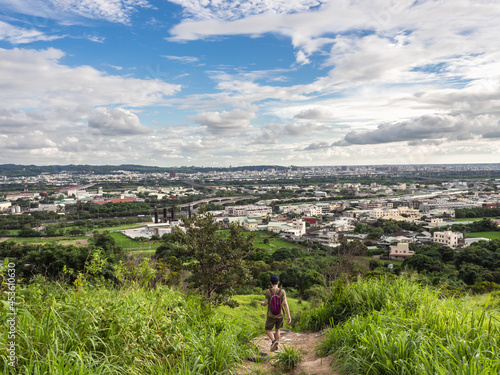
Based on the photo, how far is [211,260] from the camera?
7090mm

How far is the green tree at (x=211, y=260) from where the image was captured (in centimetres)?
718

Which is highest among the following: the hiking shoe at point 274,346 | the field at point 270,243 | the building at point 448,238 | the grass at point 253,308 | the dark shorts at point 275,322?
the dark shorts at point 275,322

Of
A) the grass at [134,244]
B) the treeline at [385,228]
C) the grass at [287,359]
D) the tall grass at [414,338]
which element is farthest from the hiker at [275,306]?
the treeline at [385,228]

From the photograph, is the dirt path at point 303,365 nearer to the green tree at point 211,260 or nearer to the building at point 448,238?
the green tree at point 211,260

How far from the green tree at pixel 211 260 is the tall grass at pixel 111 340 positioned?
333 centimetres

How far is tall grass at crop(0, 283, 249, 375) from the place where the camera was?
2.60m

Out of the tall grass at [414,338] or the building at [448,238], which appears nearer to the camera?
the tall grass at [414,338]

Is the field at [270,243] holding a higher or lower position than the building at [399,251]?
lower

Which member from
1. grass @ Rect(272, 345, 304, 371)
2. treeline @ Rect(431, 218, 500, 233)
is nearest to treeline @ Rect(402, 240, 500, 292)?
treeline @ Rect(431, 218, 500, 233)

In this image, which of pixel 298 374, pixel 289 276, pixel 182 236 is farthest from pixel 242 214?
pixel 298 374

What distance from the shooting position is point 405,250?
93.1 ft

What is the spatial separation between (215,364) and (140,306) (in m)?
0.98

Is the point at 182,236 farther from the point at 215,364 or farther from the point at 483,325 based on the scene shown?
the point at 483,325

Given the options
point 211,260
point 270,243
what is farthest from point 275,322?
point 270,243
